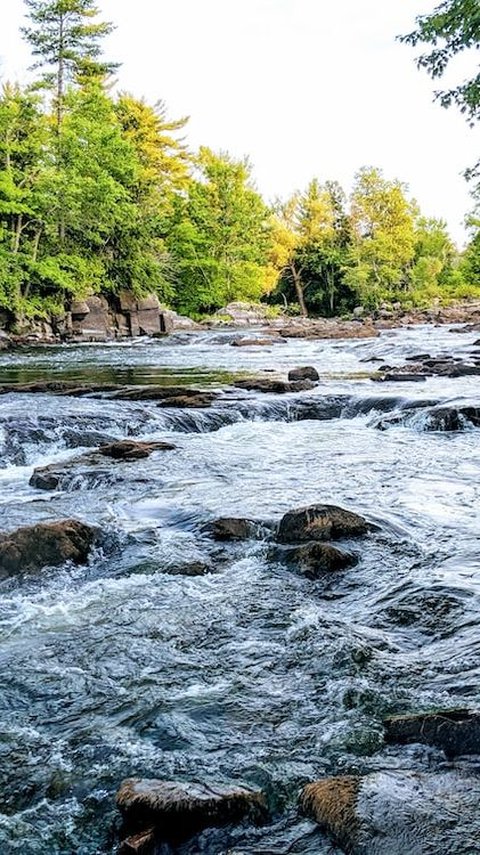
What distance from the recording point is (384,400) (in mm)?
11461

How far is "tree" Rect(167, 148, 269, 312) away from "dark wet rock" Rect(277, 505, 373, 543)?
37.6 m

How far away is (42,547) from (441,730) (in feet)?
10.0

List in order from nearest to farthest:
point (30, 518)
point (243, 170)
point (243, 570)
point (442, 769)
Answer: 1. point (442, 769)
2. point (243, 570)
3. point (30, 518)
4. point (243, 170)

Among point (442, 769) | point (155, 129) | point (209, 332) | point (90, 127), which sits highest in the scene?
point (155, 129)

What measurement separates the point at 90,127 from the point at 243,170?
15069 millimetres

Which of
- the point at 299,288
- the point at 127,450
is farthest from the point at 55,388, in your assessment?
the point at 299,288

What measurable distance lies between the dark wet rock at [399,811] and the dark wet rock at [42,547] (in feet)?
9.44

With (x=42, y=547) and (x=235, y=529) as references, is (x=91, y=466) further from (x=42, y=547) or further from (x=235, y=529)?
(x=42, y=547)

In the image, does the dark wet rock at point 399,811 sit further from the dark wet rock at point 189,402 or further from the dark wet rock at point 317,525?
the dark wet rock at point 189,402

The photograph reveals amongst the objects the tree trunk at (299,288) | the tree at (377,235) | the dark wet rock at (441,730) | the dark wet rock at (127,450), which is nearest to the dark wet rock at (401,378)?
the dark wet rock at (127,450)

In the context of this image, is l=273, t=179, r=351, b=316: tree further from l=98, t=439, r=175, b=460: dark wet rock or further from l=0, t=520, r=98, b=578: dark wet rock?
l=0, t=520, r=98, b=578: dark wet rock

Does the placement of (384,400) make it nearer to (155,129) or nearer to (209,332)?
(209,332)

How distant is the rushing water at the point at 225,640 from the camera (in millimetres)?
2721

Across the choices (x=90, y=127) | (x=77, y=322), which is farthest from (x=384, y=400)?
(x=90, y=127)
